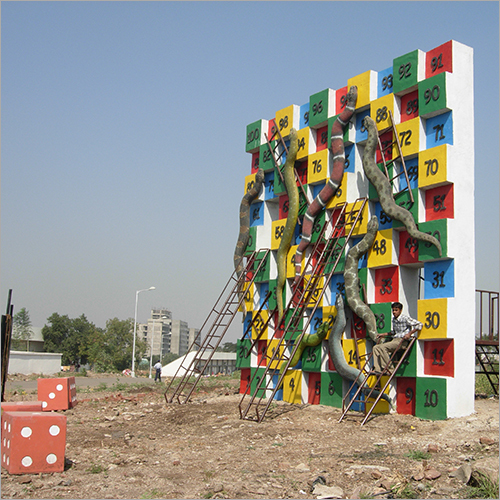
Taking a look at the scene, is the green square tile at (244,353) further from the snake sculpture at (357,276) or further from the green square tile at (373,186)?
the green square tile at (373,186)

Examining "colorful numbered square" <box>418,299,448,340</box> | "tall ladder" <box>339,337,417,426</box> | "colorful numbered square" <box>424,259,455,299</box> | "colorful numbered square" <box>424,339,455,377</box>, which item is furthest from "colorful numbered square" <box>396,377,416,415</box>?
"colorful numbered square" <box>424,259,455,299</box>

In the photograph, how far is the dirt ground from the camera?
8359 mm

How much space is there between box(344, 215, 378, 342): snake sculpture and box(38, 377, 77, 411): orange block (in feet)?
31.1

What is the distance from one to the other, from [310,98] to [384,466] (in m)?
12.2

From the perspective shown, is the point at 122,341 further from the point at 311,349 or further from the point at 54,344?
the point at 311,349

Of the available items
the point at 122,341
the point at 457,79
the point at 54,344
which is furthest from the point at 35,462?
the point at 54,344

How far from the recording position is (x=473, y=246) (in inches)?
545

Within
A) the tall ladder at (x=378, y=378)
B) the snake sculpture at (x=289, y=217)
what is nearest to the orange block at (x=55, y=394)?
the snake sculpture at (x=289, y=217)

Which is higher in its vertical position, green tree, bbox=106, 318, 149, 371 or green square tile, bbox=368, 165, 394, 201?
green square tile, bbox=368, 165, 394, 201

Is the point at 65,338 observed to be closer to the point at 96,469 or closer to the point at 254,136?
the point at 254,136

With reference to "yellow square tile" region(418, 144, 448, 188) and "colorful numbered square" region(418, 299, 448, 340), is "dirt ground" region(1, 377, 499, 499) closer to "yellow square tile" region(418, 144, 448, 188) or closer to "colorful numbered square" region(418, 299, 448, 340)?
"colorful numbered square" region(418, 299, 448, 340)

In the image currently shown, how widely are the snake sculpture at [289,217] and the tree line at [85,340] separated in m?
39.3

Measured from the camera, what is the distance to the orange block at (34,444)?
29.8ft

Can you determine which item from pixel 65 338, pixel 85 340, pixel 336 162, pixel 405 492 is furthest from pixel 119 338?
pixel 405 492
